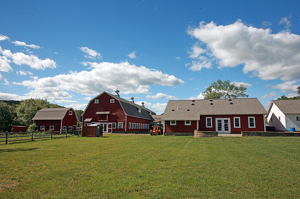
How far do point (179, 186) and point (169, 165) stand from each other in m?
2.38

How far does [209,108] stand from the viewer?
31.8 m

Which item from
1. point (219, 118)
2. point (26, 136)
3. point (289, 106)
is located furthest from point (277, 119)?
point (26, 136)

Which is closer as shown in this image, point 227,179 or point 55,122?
point 227,179

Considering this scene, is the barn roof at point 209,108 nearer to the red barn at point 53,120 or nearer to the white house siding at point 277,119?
the white house siding at point 277,119

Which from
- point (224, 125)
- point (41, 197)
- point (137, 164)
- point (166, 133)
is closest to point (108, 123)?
point (166, 133)

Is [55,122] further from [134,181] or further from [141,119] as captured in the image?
[134,181]

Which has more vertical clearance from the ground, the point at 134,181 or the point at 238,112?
the point at 238,112

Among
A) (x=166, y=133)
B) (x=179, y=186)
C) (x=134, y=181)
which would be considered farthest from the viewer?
(x=166, y=133)

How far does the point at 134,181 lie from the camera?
553cm

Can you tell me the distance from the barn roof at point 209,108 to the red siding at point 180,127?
33.7 inches

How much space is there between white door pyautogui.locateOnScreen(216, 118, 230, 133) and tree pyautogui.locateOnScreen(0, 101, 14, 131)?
4518cm

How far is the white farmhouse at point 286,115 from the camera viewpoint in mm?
30641

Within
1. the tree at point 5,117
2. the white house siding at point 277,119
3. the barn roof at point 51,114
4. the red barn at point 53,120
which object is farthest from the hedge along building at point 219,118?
the tree at point 5,117

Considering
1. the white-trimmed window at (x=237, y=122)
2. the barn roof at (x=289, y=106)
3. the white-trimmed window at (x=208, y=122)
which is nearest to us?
the white-trimmed window at (x=237, y=122)
